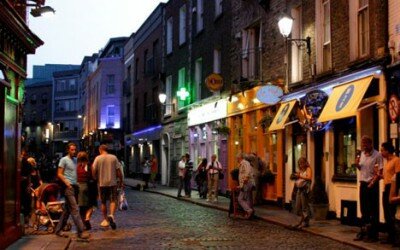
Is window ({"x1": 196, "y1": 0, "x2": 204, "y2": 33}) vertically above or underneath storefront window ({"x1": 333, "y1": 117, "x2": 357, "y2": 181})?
above

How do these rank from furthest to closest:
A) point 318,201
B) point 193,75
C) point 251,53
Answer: point 193,75 → point 251,53 → point 318,201

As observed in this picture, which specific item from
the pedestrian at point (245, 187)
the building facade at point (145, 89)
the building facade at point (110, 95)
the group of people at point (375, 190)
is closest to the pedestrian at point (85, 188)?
the pedestrian at point (245, 187)

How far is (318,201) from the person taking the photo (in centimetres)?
1717

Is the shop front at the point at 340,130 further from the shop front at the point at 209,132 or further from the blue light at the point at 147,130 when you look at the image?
the blue light at the point at 147,130

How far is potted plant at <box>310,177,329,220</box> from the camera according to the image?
1711cm

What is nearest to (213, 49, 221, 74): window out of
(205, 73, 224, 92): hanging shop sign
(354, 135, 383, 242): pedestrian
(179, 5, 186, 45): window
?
(205, 73, 224, 92): hanging shop sign

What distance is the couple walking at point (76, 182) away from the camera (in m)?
13.6

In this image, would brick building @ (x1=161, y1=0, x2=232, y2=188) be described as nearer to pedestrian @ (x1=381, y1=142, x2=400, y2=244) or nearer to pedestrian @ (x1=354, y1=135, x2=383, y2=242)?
pedestrian @ (x1=354, y1=135, x2=383, y2=242)

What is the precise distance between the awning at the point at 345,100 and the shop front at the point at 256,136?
16.9 ft

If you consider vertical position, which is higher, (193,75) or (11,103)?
(193,75)

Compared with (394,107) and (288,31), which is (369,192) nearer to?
(394,107)

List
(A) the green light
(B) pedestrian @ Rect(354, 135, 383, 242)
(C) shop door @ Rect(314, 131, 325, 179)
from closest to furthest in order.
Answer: (B) pedestrian @ Rect(354, 135, 383, 242)
(C) shop door @ Rect(314, 131, 325, 179)
(A) the green light

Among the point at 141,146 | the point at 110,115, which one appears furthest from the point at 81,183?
the point at 110,115

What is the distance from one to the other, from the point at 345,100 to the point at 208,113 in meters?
15.0
